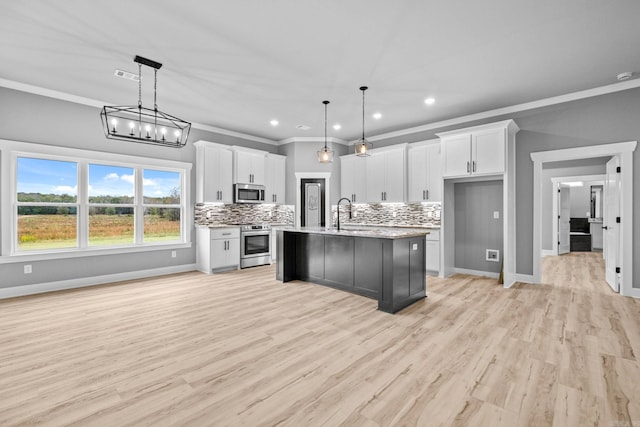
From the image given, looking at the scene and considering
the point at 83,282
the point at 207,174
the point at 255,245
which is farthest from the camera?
the point at 255,245

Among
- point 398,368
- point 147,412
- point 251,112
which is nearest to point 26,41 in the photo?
point 251,112

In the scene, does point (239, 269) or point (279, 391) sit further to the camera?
point (239, 269)

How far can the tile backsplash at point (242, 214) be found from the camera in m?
6.54

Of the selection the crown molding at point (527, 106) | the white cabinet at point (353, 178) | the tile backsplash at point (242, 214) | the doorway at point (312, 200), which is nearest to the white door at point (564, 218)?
the crown molding at point (527, 106)

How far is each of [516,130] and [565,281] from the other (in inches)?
111

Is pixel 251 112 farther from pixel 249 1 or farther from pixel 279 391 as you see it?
pixel 279 391

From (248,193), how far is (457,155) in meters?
4.37

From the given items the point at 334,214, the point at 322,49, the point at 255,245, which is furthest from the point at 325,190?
the point at 322,49

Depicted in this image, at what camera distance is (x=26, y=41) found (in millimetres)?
3295

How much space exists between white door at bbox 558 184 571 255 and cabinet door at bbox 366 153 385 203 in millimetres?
5673

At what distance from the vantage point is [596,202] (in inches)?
387

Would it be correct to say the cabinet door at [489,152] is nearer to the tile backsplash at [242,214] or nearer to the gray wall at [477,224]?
the gray wall at [477,224]

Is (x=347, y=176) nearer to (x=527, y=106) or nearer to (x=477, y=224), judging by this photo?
(x=477, y=224)

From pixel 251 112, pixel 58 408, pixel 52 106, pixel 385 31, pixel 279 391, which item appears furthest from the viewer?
pixel 251 112
